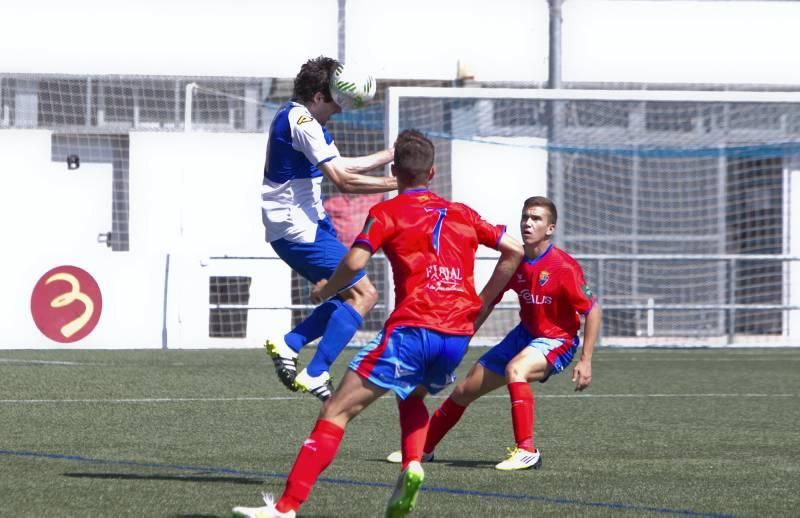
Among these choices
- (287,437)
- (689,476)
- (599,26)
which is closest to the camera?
(689,476)

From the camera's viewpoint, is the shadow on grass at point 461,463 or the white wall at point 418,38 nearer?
the shadow on grass at point 461,463

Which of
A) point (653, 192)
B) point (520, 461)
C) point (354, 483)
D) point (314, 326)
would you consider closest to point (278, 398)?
point (314, 326)

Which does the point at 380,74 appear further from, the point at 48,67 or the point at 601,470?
the point at 601,470

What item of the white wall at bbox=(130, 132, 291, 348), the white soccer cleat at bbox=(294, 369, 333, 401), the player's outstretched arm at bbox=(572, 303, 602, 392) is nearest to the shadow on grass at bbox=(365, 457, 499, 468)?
the white soccer cleat at bbox=(294, 369, 333, 401)

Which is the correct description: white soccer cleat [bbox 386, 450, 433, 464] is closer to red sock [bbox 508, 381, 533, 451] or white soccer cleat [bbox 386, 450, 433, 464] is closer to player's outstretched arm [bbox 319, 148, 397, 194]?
red sock [bbox 508, 381, 533, 451]

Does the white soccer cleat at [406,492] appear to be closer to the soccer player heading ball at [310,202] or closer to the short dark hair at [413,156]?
the short dark hair at [413,156]

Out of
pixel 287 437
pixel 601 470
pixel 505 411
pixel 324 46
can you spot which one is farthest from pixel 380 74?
pixel 601 470

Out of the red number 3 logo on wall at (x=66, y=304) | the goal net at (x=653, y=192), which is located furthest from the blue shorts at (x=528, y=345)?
the goal net at (x=653, y=192)

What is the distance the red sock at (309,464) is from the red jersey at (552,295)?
8.78 ft

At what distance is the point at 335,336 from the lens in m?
7.58

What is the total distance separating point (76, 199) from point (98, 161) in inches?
23.6

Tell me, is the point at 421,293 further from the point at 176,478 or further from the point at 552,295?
the point at 552,295

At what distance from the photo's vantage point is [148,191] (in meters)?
20.0

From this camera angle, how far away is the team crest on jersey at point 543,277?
312 inches
